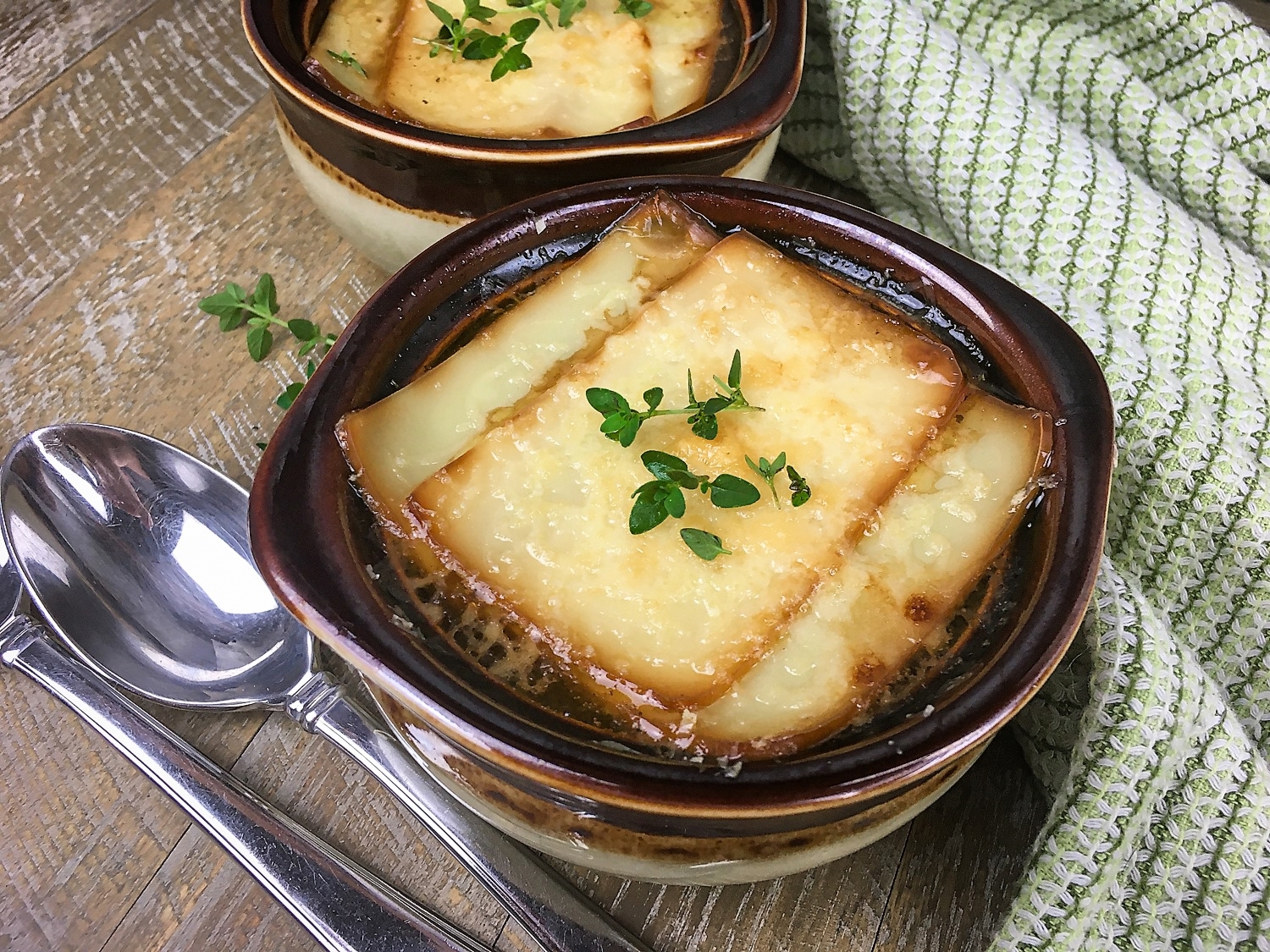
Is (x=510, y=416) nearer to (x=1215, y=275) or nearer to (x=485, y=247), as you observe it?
(x=485, y=247)

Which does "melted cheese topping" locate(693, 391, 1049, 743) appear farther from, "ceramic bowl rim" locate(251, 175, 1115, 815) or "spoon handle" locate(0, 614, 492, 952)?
"spoon handle" locate(0, 614, 492, 952)

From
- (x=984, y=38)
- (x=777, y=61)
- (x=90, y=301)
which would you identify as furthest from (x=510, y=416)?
(x=984, y=38)

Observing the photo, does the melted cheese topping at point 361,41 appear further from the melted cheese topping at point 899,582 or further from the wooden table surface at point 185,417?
the melted cheese topping at point 899,582

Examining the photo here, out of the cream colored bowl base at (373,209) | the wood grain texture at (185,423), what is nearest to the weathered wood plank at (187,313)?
the wood grain texture at (185,423)

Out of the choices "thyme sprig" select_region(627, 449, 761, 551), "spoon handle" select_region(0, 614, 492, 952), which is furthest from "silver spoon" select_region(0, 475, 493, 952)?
"thyme sprig" select_region(627, 449, 761, 551)

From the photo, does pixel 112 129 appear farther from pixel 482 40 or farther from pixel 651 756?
pixel 651 756

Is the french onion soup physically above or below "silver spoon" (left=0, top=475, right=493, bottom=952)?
above
